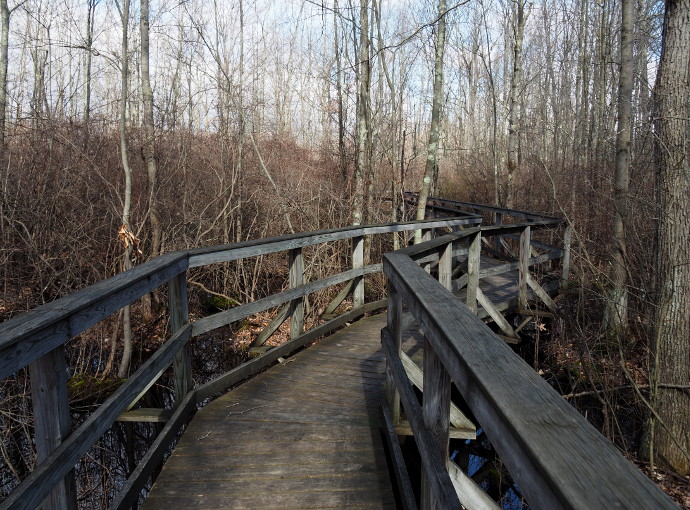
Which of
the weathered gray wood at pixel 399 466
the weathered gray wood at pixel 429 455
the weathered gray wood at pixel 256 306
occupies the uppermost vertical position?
the weathered gray wood at pixel 256 306

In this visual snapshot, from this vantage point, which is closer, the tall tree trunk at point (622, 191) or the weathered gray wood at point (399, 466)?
the weathered gray wood at point (399, 466)

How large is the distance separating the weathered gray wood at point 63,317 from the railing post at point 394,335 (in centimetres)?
147

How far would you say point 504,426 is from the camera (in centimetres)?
111

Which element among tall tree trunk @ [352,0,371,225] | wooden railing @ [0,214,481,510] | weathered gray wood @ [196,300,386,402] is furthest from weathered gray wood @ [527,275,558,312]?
wooden railing @ [0,214,481,510]

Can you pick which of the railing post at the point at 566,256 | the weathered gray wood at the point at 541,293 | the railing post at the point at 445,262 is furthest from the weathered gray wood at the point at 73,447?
the railing post at the point at 566,256

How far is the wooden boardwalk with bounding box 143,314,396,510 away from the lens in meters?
2.71

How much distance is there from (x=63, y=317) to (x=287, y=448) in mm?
1788

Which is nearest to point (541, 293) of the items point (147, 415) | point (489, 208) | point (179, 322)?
point (489, 208)

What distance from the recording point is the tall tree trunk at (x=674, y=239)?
5469 mm

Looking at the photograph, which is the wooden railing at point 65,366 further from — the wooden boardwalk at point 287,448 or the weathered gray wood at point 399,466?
the weathered gray wood at point 399,466

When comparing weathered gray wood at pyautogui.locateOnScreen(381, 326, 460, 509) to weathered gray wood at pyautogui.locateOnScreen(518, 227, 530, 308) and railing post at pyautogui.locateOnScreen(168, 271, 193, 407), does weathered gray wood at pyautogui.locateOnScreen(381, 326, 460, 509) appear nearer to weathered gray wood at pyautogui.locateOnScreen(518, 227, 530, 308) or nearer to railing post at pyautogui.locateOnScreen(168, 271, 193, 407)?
railing post at pyautogui.locateOnScreen(168, 271, 193, 407)

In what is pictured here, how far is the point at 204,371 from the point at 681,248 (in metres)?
6.52

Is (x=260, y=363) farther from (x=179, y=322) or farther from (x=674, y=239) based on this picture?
(x=674, y=239)

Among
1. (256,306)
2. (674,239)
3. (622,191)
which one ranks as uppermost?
(622,191)
